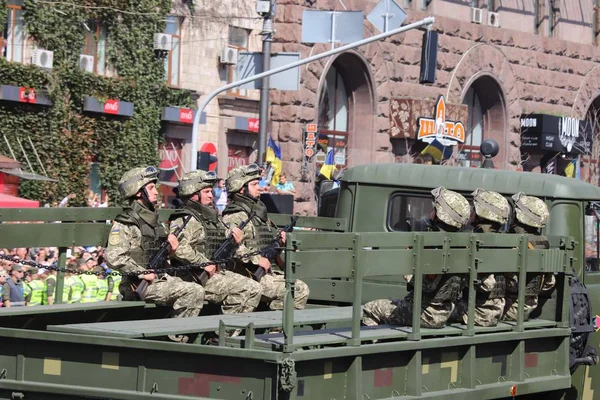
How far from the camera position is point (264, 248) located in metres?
11.3

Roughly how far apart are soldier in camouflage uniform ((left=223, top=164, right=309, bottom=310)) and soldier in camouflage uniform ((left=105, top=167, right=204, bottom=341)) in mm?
795

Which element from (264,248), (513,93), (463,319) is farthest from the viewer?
(513,93)

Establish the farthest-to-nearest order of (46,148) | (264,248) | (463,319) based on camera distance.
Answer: (46,148) < (264,248) < (463,319)

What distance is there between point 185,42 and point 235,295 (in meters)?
19.0

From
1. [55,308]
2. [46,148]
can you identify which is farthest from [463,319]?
[46,148]

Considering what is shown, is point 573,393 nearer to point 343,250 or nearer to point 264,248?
point 264,248

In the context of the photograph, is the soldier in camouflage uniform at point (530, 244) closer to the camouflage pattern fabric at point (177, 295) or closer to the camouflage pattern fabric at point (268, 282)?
the camouflage pattern fabric at point (268, 282)

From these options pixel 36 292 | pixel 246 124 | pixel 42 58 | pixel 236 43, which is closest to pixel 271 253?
pixel 36 292

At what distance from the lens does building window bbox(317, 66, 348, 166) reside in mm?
32656

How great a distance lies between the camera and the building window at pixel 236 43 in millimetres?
29859

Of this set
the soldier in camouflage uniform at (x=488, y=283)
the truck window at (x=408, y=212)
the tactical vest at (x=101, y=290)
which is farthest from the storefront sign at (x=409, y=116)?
the soldier in camouflage uniform at (x=488, y=283)

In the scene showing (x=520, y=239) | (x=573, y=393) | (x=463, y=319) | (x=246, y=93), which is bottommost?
(x=573, y=393)

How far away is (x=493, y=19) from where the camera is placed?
37.8 m

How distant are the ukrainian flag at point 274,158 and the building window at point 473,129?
940cm
